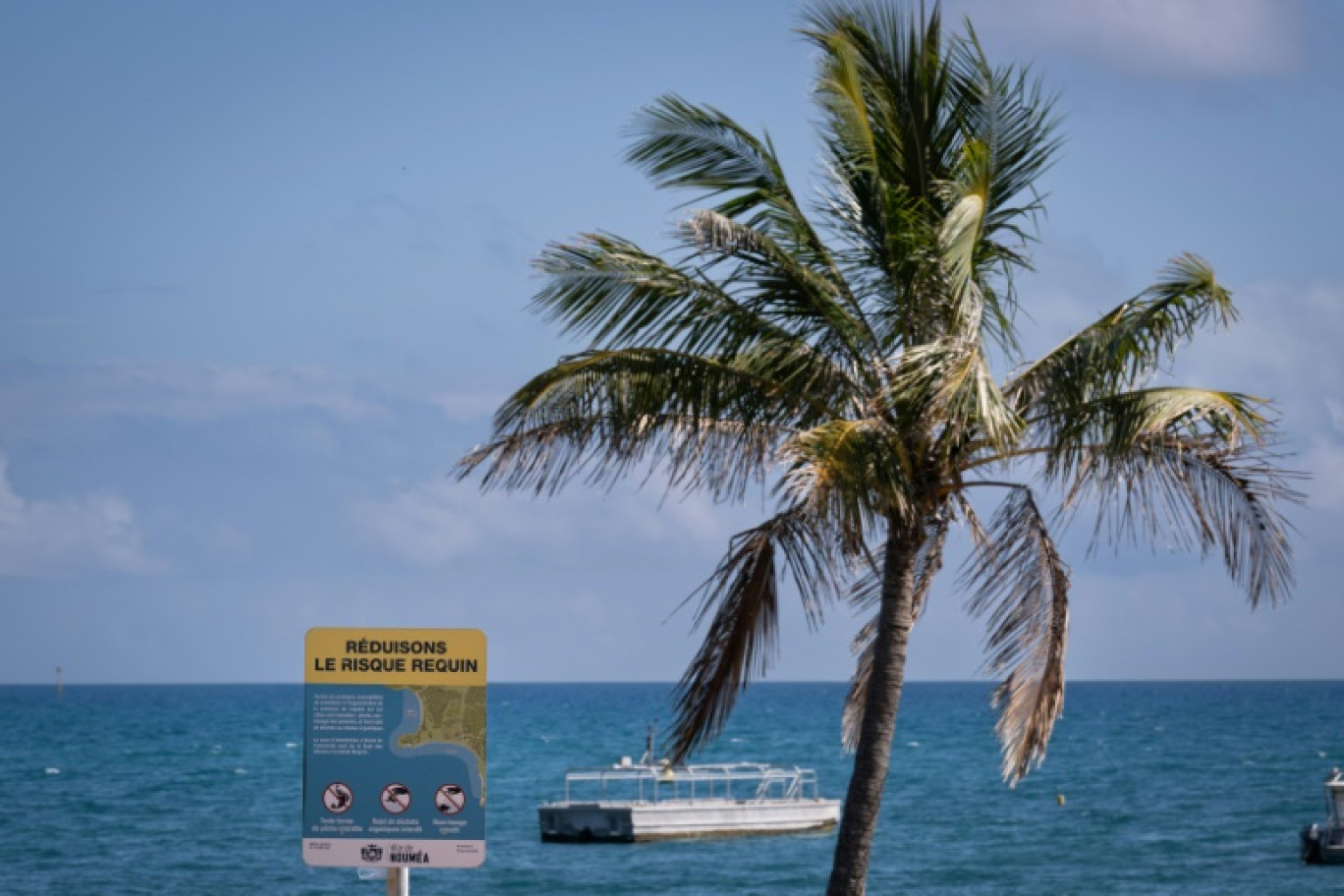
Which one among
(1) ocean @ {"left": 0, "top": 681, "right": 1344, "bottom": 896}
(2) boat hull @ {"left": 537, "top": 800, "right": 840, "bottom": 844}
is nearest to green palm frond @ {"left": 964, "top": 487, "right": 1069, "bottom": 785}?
(1) ocean @ {"left": 0, "top": 681, "right": 1344, "bottom": 896}

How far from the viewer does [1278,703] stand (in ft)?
616

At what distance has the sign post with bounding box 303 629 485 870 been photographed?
28.3 feet

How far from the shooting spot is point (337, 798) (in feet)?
28.8

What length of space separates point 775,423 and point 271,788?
69787mm

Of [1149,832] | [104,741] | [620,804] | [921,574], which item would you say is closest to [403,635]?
[921,574]

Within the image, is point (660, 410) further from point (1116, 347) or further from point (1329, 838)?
point (1329, 838)

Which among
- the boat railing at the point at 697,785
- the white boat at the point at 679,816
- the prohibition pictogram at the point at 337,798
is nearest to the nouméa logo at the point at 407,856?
the prohibition pictogram at the point at 337,798

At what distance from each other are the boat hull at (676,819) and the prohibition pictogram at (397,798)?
4326 cm

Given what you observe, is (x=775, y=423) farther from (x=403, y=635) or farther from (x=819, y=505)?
(x=403, y=635)

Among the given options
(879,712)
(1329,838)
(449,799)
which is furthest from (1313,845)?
(449,799)

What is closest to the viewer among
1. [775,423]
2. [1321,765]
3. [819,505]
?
[819,505]

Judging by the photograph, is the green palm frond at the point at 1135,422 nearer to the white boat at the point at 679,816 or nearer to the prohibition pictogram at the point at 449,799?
the prohibition pictogram at the point at 449,799

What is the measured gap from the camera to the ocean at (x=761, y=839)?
148 feet

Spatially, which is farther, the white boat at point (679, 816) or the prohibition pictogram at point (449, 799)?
the white boat at point (679, 816)
